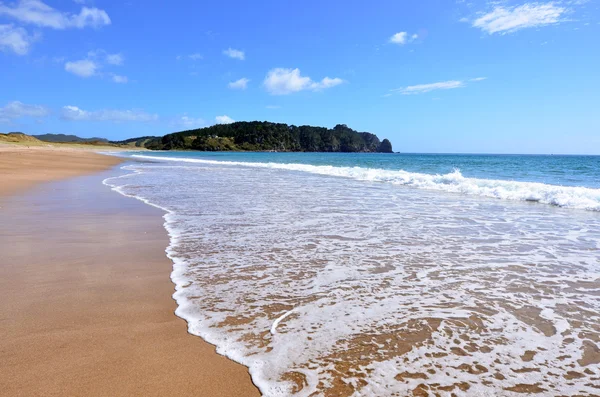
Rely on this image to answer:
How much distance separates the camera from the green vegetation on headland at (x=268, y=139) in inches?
6540

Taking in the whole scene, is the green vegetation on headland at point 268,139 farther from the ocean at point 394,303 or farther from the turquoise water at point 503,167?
the ocean at point 394,303

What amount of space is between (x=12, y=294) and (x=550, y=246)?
699 centimetres

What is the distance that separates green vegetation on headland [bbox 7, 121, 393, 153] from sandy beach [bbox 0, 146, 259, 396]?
162212 mm

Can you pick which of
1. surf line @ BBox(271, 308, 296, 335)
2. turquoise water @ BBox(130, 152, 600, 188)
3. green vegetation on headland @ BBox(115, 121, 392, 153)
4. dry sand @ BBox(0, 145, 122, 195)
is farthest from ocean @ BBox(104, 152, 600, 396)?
green vegetation on headland @ BBox(115, 121, 392, 153)

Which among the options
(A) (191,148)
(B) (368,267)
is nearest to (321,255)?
(B) (368,267)

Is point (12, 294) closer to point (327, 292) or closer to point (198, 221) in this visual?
point (327, 292)

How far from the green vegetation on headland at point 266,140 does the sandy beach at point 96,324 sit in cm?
16221

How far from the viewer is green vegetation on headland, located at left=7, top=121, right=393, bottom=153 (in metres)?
166

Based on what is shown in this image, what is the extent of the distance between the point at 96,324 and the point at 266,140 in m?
172

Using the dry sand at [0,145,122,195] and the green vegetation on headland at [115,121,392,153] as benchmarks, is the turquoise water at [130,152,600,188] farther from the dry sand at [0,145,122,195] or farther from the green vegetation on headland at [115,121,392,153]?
the green vegetation on headland at [115,121,392,153]

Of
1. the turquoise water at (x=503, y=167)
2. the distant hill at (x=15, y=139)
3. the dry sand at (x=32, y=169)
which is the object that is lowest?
the turquoise water at (x=503, y=167)

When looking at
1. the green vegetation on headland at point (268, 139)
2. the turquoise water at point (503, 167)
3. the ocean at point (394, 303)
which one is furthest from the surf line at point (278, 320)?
the green vegetation on headland at point (268, 139)

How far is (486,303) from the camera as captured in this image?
11.9ft

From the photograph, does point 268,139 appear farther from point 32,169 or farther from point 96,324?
point 96,324
